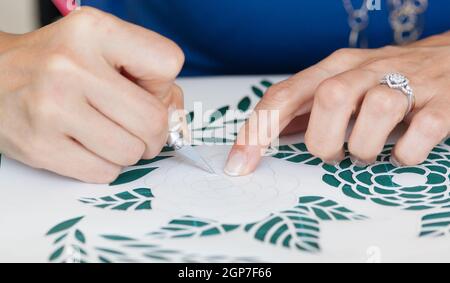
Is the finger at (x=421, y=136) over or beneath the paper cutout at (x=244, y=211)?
over

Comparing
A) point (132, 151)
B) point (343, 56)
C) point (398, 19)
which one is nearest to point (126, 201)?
point (132, 151)

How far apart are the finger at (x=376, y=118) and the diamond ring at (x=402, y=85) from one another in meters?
0.01

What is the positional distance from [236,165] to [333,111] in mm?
130

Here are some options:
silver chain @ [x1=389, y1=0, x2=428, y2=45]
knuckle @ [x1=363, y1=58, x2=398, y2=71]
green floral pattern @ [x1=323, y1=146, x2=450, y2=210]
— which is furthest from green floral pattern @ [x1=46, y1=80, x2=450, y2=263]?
silver chain @ [x1=389, y1=0, x2=428, y2=45]

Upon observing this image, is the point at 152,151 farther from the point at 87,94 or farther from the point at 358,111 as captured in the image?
the point at 358,111

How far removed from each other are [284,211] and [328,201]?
0.18 feet

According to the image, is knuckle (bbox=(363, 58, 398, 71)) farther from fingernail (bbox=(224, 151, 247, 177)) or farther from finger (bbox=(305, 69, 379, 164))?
fingernail (bbox=(224, 151, 247, 177))

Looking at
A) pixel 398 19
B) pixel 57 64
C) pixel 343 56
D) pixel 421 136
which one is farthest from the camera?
pixel 398 19

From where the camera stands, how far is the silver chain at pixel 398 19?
1.04 metres

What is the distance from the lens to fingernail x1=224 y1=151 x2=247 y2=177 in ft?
2.43

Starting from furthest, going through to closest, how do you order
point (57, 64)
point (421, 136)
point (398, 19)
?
point (398, 19) → point (421, 136) → point (57, 64)

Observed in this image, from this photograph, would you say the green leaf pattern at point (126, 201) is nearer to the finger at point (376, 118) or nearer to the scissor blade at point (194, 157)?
the scissor blade at point (194, 157)

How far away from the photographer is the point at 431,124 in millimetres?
743

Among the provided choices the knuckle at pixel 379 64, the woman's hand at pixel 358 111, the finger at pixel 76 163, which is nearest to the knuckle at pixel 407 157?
the woman's hand at pixel 358 111
